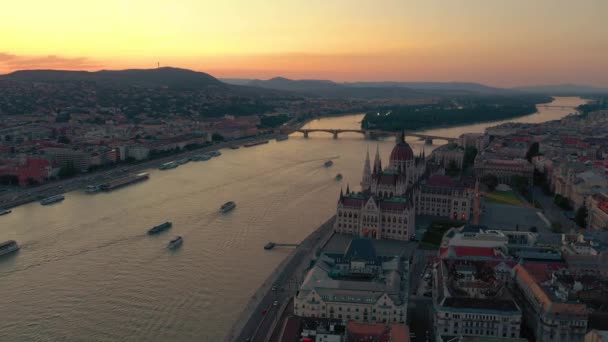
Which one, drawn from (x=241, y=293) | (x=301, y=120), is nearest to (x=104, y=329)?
(x=241, y=293)

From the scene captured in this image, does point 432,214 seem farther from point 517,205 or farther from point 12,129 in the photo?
point 12,129

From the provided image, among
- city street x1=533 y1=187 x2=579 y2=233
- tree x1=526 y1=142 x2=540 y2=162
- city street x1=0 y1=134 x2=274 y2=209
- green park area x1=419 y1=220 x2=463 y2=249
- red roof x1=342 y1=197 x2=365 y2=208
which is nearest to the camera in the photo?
green park area x1=419 y1=220 x2=463 y2=249

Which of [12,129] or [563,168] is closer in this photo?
[563,168]

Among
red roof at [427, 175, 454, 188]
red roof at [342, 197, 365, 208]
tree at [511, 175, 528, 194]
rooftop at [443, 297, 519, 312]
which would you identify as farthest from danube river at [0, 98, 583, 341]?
tree at [511, 175, 528, 194]

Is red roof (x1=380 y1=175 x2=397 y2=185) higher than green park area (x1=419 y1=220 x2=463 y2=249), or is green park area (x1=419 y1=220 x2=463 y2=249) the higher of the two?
red roof (x1=380 y1=175 x2=397 y2=185)

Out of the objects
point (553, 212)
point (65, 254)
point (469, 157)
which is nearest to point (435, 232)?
point (553, 212)

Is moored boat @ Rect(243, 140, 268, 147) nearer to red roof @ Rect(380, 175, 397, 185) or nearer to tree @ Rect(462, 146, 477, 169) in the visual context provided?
tree @ Rect(462, 146, 477, 169)

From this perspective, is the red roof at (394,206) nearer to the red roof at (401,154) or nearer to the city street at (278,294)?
the city street at (278,294)
